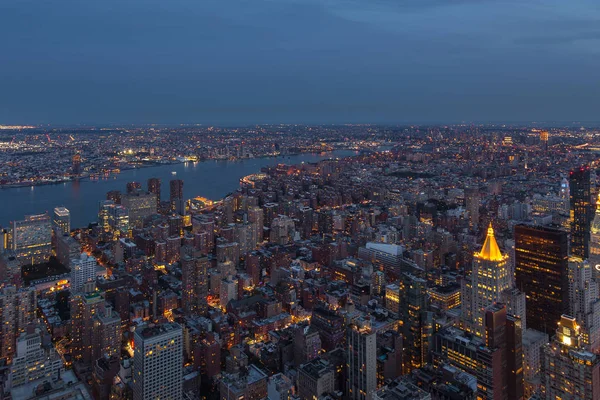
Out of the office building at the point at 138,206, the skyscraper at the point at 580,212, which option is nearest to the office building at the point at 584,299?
the skyscraper at the point at 580,212

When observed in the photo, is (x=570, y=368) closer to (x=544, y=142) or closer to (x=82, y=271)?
(x=82, y=271)

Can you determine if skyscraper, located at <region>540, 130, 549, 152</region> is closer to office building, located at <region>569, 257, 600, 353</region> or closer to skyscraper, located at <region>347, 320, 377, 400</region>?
office building, located at <region>569, 257, 600, 353</region>

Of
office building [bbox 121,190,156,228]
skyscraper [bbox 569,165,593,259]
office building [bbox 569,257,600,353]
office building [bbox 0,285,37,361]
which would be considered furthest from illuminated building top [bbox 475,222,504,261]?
office building [bbox 121,190,156,228]

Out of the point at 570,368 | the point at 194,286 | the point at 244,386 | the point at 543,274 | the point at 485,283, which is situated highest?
the point at 485,283

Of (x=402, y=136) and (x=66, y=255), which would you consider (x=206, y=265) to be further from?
(x=402, y=136)

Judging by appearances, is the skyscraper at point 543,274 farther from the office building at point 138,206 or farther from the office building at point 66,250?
the office building at point 138,206

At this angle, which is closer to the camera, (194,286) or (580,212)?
(194,286)

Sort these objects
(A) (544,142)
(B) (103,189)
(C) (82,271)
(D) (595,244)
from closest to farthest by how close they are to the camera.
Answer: (D) (595,244) < (C) (82,271) < (B) (103,189) < (A) (544,142)

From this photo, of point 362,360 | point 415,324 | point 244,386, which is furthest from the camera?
point 415,324

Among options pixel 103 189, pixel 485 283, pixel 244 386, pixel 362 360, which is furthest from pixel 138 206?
pixel 485 283
